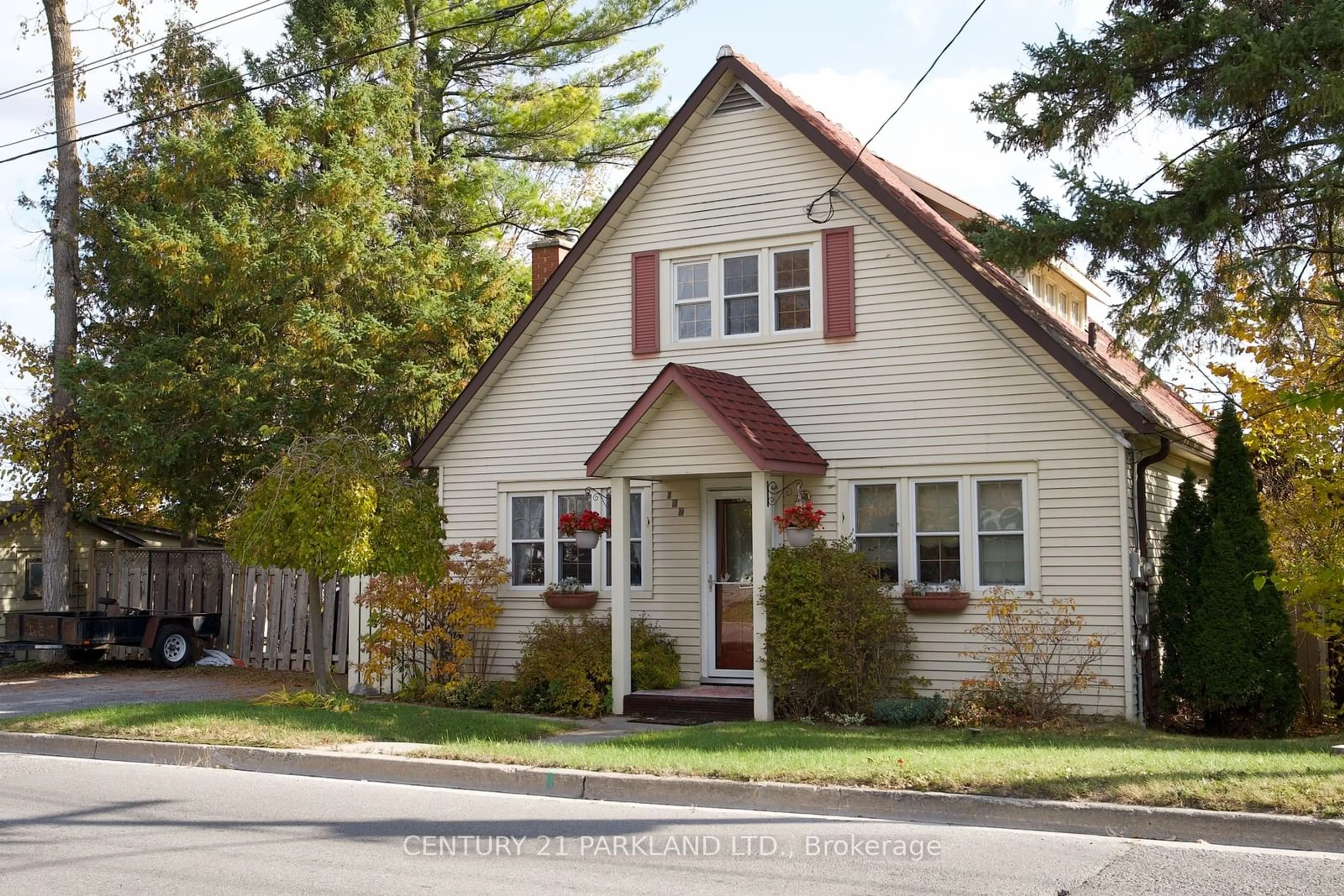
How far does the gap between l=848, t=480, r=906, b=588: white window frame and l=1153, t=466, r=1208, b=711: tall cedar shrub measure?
286cm

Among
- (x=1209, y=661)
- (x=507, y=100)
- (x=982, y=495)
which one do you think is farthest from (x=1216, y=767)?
(x=507, y=100)

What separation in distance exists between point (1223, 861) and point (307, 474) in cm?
1045

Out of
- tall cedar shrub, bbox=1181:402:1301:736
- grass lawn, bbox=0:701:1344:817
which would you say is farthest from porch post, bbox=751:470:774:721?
tall cedar shrub, bbox=1181:402:1301:736

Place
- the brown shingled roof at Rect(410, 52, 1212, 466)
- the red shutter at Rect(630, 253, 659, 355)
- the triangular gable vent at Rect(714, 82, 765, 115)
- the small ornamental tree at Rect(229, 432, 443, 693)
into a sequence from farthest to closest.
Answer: the red shutter at Rect(630, 253, 659, 355) → the triangular gable vent at Rect(714, 82, 765, 115) → the small ornamental tree at Rect(229, 432, 443, 693) → the brown shingled roof at Rect(410, 52, 1212, 466)

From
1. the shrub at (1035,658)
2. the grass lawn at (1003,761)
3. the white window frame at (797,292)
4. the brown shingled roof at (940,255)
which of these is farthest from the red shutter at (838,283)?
the grass lawn at (1003,761)

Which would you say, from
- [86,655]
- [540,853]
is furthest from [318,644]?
[86,655]

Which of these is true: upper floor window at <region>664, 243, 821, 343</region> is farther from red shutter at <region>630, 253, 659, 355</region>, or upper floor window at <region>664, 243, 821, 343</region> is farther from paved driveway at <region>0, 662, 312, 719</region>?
paved driveway at <region>0, 662, 312, 719</region>

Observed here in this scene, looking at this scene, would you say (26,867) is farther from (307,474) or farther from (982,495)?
(982,495)

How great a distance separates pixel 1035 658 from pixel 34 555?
20637mm

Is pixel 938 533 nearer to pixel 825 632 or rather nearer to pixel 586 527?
pixel 825 632

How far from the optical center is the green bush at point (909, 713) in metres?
13.7

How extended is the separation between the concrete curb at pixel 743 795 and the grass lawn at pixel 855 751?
0.19 m

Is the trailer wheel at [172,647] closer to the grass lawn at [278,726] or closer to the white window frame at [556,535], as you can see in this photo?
the white window frame at [556,535]

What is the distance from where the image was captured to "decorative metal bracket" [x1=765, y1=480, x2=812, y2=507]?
15.4 metres
